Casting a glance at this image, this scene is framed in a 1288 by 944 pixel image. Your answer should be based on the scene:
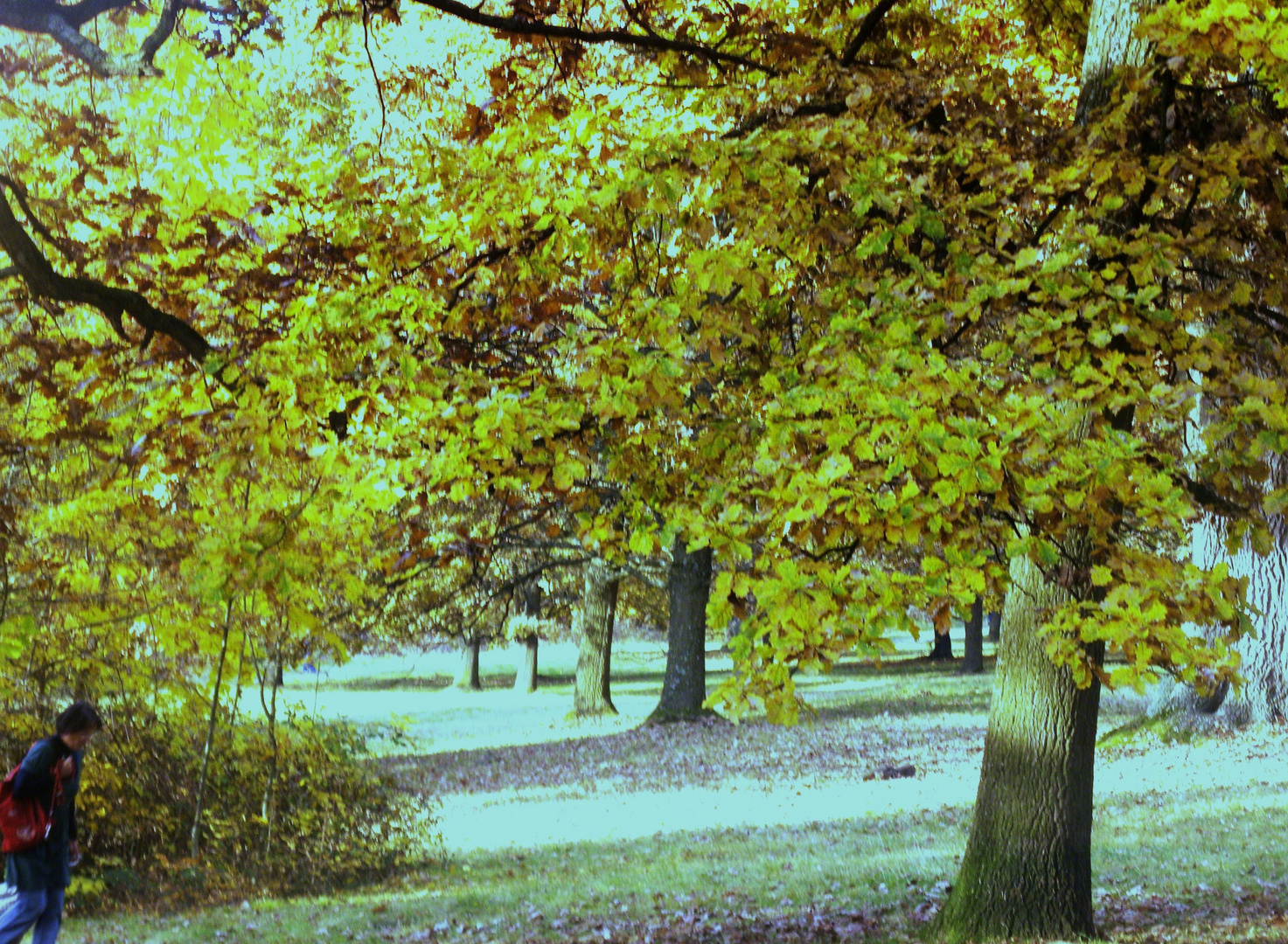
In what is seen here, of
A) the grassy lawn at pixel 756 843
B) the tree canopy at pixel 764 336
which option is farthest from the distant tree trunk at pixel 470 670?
the tree canopy at pixel 764 336

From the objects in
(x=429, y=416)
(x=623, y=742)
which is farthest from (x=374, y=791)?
(x=623, y=742)

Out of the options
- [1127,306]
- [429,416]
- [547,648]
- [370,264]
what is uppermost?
[370,264]

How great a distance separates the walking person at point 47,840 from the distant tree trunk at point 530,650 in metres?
23.3

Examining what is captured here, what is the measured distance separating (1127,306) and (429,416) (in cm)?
298

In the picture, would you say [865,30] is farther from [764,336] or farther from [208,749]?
[208,749]

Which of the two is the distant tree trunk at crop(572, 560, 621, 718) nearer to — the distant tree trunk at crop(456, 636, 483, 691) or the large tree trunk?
the distant tree trunk at crop(456, 636, 483, 691)

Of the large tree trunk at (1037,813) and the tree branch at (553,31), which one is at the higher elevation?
the tree branch at (553,31)

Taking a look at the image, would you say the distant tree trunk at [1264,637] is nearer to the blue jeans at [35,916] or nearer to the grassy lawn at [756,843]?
the grassy lawn at [756,843]

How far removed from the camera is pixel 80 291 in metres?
5.68

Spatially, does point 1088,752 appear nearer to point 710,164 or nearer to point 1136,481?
point 1136,481

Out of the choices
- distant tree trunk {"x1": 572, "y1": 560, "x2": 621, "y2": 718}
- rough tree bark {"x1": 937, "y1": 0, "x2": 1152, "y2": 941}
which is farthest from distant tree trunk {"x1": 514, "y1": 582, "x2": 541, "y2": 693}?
rough tree bark {"x1": 937, "y1": 0, "x2": 1152, "y2": 941}

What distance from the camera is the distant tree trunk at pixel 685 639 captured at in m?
19.3

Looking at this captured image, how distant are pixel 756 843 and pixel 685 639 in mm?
9303

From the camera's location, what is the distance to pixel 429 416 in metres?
5.01
